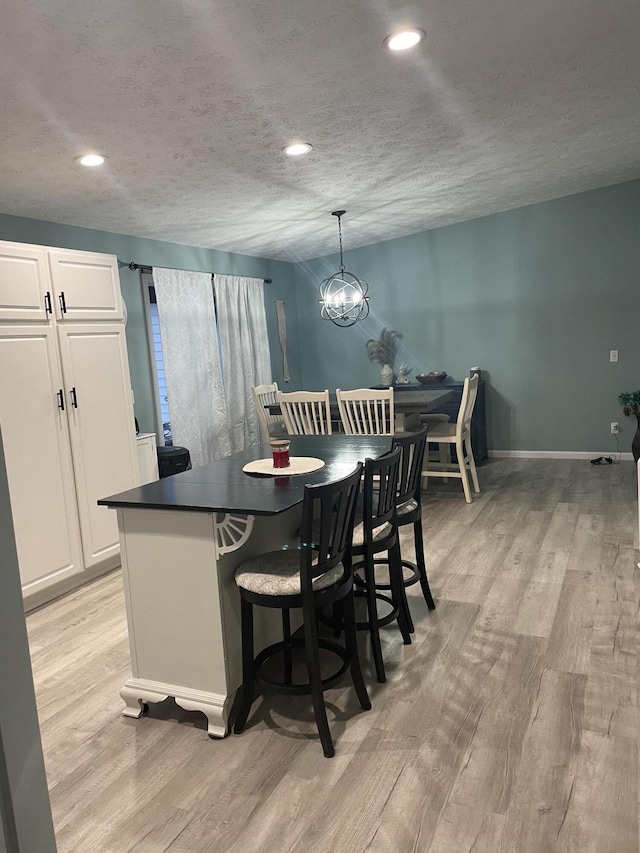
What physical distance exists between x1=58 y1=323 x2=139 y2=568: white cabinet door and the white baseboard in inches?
160

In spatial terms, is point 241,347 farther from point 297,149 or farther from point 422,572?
point 422,572

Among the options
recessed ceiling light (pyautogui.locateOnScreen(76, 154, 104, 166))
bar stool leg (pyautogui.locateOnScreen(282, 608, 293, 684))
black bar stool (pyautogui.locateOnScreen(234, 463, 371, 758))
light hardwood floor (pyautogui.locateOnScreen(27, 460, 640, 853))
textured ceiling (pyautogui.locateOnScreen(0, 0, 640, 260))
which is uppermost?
textured ceiling (pyautogui.locateOnScreen(0, 0, 640, 260))

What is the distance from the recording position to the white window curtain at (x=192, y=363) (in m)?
5.25

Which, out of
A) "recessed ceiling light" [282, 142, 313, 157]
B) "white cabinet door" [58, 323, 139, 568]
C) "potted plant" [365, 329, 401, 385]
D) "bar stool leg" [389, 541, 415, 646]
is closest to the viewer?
"bar stool leg" [389, 541, 415, 646]

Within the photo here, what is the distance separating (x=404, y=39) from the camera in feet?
7.41

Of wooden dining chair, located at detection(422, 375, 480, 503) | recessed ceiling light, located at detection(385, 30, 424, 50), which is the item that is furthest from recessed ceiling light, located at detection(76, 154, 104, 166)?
wooden dining chair, located at detection(422, 375, 480, 503)

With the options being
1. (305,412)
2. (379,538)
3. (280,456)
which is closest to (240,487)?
(280,456)

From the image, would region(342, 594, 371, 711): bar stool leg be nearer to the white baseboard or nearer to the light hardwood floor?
the light hardwood floor

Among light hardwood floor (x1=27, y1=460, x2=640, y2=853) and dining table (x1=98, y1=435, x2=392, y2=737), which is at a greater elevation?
dining table (x1=98, y1=435, x2=392, y2=737)

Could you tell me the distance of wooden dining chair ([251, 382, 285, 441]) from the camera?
5.48 m

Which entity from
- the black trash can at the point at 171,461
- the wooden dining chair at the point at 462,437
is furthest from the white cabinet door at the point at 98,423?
the wooden dining chair at the point at 462,437

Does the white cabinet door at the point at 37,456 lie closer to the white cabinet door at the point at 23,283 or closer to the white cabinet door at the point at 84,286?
the white cabinet door at the point at 23,283

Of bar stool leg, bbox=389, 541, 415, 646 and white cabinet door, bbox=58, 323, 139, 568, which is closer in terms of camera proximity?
bar stool leg, bbox=389, 541, 415, 646

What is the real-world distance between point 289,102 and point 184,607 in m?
2.15
